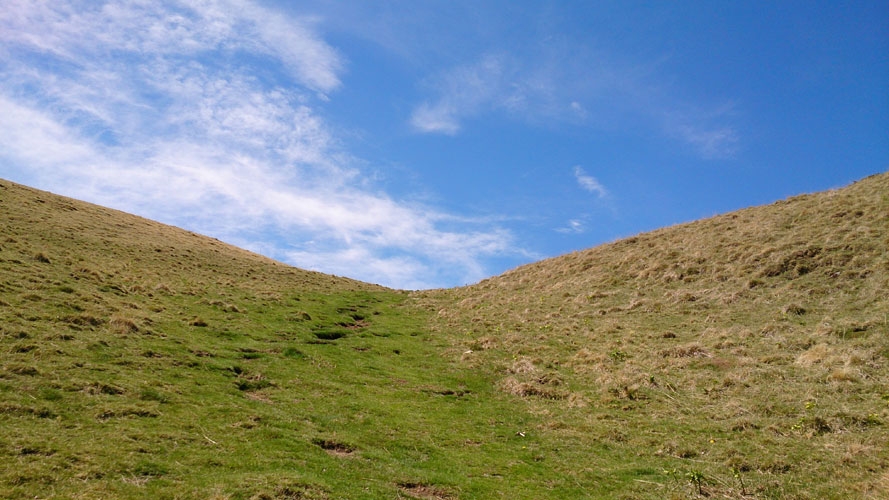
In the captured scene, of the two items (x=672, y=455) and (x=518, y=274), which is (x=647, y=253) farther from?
(x=672, y=455)

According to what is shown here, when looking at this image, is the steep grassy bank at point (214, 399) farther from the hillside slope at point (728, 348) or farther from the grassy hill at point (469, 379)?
the hillside slope at point (728, 348)

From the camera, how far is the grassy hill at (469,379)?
42.7 feet

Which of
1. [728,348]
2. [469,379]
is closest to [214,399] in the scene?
[469,379]

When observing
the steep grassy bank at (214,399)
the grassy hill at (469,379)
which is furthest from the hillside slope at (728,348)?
the steep grassy bank at (214,399)

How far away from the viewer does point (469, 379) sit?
83.7 ft

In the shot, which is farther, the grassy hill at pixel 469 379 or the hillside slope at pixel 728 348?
the hillside slope at pixel 728 348

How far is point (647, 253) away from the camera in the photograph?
44.9 m

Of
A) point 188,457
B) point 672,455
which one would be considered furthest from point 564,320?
point 188,457

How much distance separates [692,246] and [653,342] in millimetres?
18844

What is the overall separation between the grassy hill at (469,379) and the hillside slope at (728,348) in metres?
0.13

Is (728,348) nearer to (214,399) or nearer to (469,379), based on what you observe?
(469,379)

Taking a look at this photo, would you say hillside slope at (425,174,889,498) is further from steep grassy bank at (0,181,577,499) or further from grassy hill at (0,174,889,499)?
steep grassy bank at (0,181,577,499)

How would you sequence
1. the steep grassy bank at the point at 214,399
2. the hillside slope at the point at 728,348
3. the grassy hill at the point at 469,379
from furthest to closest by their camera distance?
the hillside slope at the point at 728,348, the grassy hill at the point at 469,379, the steep grassy bank at the point at 214,399

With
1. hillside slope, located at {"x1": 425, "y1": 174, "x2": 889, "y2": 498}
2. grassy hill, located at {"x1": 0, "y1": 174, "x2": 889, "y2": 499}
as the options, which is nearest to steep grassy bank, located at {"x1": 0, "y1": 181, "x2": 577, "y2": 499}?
grassy hill, located at {"x1": 0, "y1": 174, "x2": 889, "y2": 499}
